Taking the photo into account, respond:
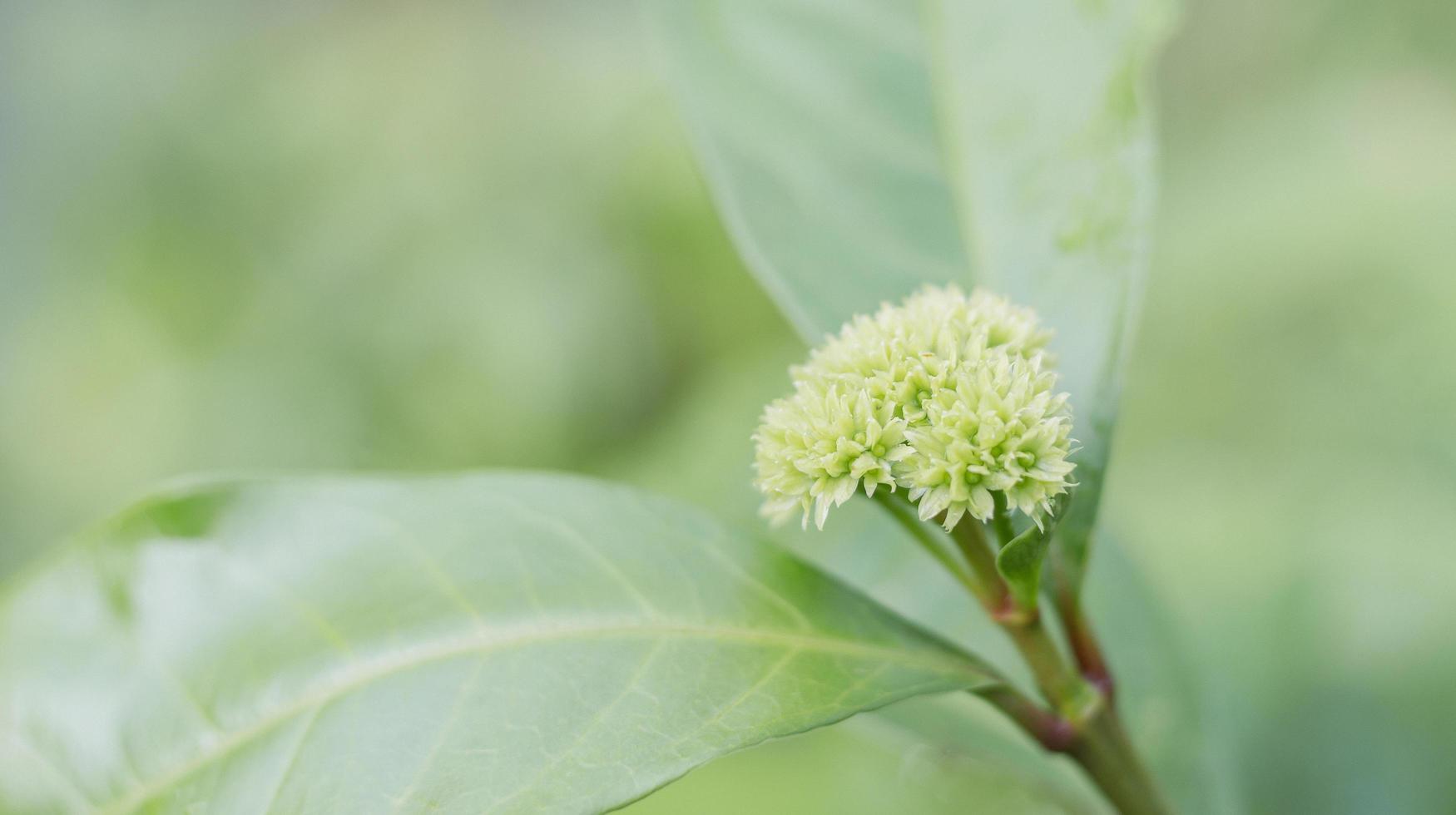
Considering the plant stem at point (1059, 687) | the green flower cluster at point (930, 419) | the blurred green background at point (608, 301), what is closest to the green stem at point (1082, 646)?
the plant stem at point (1059, 687)

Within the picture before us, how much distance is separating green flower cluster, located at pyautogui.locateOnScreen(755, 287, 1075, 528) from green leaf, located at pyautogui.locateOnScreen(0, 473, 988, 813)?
107 millimetres

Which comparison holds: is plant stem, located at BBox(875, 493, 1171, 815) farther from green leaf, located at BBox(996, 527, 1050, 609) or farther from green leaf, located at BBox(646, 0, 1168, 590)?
green leaf, located at BBox(646, 0, 1168, 590)

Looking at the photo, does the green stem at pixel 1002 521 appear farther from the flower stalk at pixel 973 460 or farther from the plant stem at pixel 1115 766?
the plant stem at pixel 1115 766

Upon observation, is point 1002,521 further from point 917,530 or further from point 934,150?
point 934,150

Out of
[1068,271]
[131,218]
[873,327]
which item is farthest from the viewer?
[131,218]

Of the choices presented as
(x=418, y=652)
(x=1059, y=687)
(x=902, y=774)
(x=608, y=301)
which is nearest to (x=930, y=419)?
(x=1059, y=687)

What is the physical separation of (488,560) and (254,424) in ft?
9.63

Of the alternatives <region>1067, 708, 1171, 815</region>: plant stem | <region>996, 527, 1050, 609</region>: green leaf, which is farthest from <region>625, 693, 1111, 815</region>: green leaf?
<region>996, 527, 1050, 609</region>: green leaf

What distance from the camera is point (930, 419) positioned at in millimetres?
815

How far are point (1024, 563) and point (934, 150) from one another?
588 millimetres

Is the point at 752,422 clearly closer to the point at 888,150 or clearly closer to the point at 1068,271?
the point at 888,150

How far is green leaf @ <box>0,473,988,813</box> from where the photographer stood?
75cm

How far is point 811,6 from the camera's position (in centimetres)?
132

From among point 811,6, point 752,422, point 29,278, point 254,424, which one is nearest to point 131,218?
point 29,278
